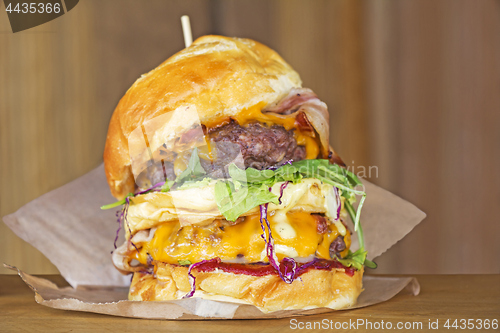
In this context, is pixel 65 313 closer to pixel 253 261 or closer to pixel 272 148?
pixel 253 261

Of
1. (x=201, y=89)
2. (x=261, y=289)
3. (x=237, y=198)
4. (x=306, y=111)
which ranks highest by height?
(x=201, y=89)

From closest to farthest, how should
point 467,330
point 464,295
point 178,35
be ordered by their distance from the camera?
point 467,330, point 464,295, point 178,35

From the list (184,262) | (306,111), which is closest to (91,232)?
(184,262)

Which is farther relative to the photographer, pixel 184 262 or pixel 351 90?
pixel 351 90

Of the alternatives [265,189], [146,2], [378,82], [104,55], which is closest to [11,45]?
[104,55]

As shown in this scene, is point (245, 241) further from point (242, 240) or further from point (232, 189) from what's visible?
point (232, 189)

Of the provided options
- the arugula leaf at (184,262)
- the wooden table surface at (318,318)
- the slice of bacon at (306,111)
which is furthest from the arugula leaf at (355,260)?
the arugula leaf at (184,262)

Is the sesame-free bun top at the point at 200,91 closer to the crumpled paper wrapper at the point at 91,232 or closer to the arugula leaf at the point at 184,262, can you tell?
the arugula leaf at the point at 184,262

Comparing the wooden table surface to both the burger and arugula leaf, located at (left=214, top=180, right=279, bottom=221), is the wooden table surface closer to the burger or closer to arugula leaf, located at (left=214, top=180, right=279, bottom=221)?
the burger
